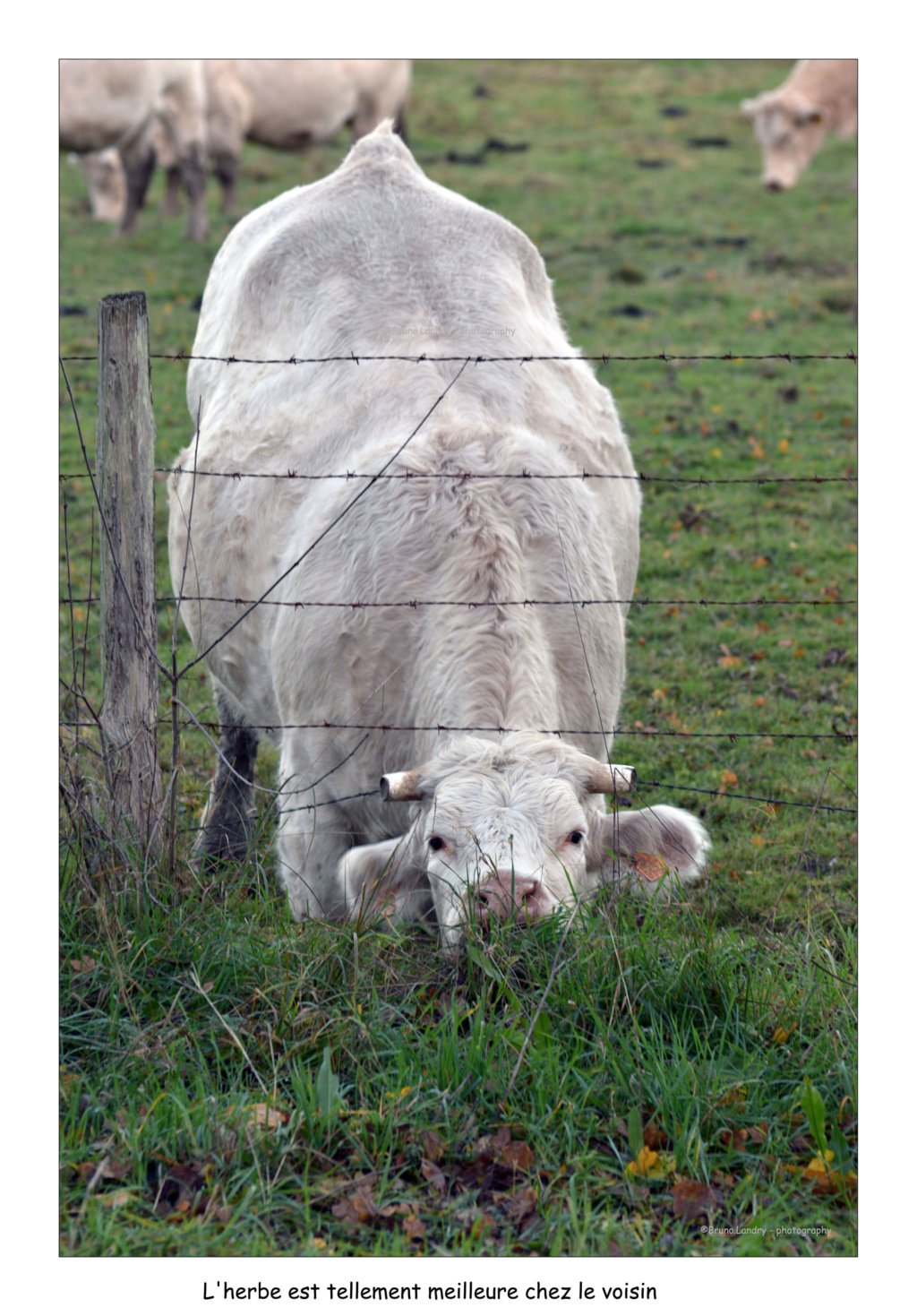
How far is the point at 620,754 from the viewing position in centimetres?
647

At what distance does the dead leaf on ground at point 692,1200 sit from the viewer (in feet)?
9.82

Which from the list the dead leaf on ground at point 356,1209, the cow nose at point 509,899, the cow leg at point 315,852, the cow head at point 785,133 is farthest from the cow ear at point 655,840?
the cow head at point 785,133

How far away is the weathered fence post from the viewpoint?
392cm

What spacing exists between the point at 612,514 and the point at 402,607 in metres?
1.31

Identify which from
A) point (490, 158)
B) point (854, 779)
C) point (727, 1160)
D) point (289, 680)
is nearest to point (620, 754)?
point (854, 779)

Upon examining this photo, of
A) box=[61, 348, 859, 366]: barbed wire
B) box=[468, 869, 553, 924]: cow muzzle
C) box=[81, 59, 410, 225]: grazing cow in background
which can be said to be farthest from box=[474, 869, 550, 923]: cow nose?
box=[81, 59, 410, 225]: grazing cow in background

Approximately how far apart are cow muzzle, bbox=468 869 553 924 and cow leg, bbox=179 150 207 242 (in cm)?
1387

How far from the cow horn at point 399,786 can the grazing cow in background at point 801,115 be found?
1707 centimetres

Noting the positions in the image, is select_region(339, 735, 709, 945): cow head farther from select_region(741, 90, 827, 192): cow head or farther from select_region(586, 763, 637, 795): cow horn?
select_region(741, 90, 827, 192): cow head

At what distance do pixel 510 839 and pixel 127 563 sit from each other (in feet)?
4.68

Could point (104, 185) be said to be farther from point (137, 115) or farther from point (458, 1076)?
point (458, 1076)

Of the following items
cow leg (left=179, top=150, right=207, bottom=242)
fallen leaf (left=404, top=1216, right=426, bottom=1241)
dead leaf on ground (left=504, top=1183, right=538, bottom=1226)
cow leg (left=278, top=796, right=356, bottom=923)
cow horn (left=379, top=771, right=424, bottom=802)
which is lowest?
fallen leaf (left=404, top=1216, right=426, bottom=1241)

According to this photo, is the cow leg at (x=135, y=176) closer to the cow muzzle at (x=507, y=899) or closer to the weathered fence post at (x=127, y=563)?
the weathered fence post at (x=127, y=563)

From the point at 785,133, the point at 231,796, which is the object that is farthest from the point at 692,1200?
the point at 785,133
